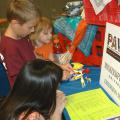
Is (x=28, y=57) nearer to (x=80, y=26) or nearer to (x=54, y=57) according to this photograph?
(x=54, y=57)

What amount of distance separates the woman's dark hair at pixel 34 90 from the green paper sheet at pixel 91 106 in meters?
0.11

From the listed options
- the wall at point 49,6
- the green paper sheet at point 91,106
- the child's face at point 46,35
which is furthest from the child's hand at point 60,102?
the wall at point 49,6

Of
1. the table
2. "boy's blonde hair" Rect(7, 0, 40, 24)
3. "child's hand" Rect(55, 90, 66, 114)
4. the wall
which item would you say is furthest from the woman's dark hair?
the wall

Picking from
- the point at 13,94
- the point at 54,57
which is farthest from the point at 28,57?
the point at 13,94

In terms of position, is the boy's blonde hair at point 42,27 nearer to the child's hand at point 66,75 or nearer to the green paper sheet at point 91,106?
the child's hand at point 66,75

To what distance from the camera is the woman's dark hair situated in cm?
115

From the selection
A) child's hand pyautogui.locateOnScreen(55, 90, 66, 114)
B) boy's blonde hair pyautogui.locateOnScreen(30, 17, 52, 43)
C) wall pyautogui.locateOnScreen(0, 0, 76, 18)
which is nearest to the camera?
child's hand pyautogui.locateOnScreen(55, 90, 66, 114)

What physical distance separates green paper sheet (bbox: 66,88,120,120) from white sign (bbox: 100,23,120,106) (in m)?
0.04

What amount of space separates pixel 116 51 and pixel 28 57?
0.69 meters

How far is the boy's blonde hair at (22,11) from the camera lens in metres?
1.60

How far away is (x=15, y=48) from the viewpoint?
1.61 meters

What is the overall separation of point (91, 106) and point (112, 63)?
0.22 m

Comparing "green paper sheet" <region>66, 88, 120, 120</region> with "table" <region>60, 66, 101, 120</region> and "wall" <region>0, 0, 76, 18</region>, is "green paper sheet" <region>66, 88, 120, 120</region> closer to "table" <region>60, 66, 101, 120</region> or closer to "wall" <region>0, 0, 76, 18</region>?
"table" <region>60, 66, 101, 120</region>

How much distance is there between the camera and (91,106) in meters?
1.22
